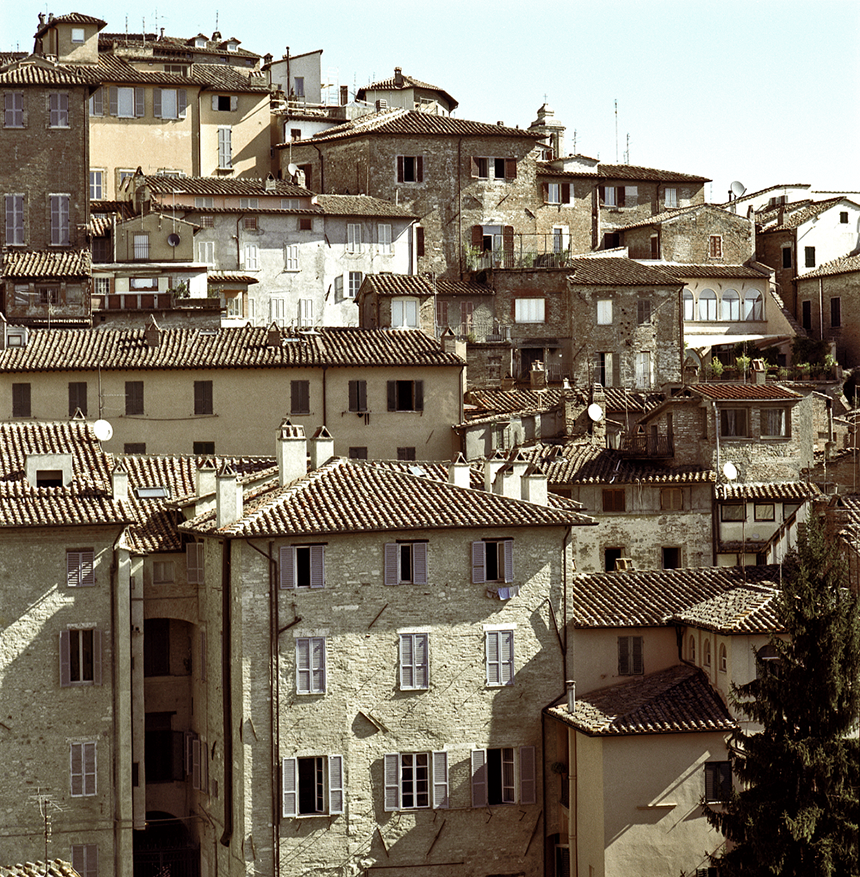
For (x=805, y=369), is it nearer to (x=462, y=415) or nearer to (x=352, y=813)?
(x=462, y=415)

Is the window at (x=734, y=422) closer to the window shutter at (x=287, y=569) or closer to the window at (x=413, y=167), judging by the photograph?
the window shutter at (x=287, y=569)

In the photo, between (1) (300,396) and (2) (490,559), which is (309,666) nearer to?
(2) (490,559)

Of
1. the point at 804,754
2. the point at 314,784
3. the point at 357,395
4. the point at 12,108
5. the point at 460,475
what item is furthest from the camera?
the point at 12,108

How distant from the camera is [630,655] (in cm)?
4347

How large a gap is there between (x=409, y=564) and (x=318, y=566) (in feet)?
7.85

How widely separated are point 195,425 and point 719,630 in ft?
79.7

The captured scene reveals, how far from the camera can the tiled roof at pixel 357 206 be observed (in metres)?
74.1

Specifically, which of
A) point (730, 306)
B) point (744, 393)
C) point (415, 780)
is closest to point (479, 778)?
point (415, 780)

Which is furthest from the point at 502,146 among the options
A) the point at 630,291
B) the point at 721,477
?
the point at 721,477

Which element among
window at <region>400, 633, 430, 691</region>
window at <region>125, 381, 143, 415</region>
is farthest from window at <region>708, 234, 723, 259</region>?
window at <region>400, 633, 430, 691</region>

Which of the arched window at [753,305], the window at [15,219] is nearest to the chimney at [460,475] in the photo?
the window at [15,219]

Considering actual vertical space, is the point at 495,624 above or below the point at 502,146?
below

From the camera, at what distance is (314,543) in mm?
41469

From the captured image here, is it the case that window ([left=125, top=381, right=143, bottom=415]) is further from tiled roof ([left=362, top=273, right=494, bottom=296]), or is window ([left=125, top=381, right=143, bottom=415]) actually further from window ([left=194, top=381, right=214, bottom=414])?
tiled roof ([left=362, top=273, right=494, bottom=296])
